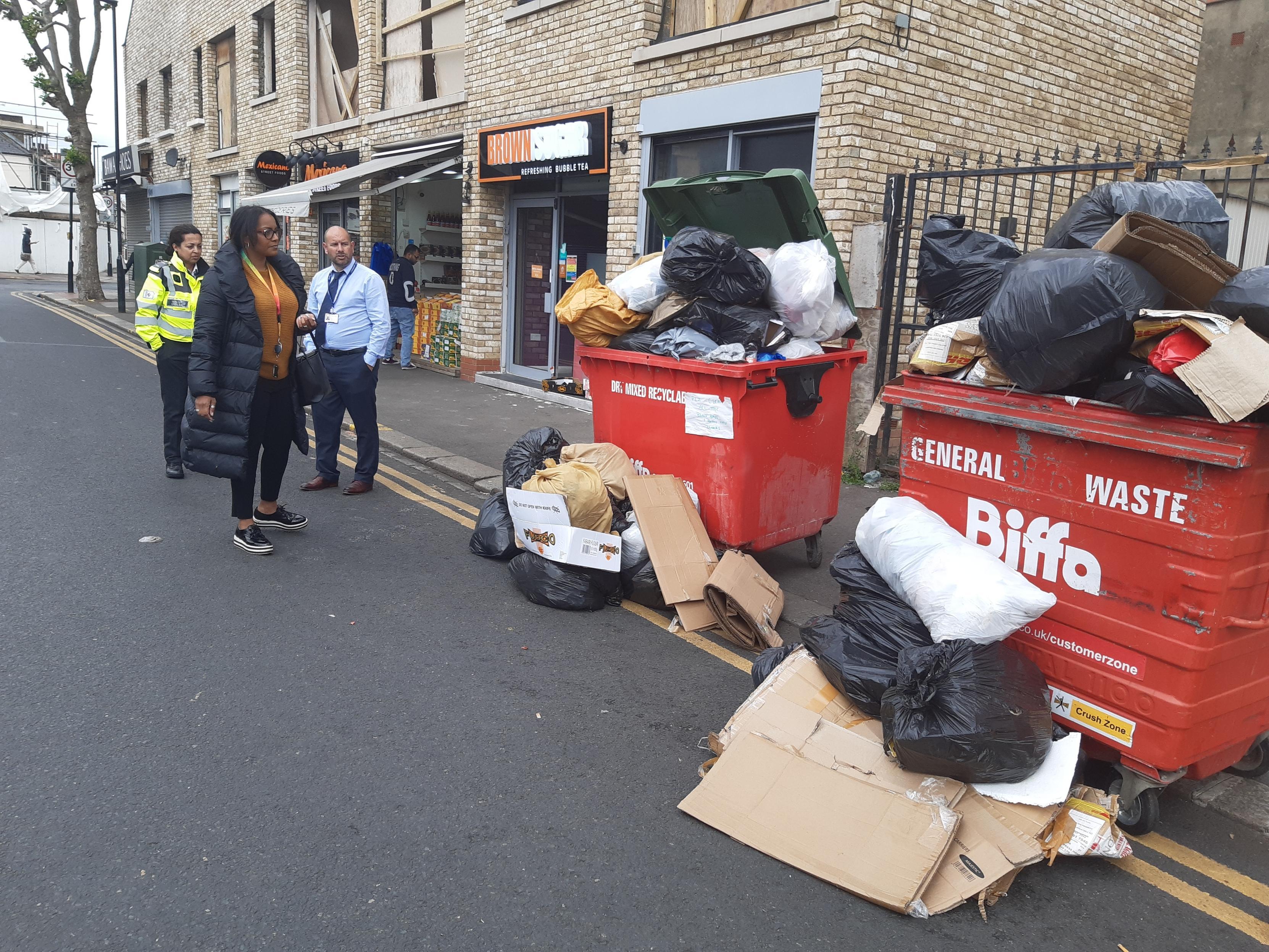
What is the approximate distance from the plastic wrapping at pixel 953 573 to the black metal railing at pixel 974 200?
132 inches

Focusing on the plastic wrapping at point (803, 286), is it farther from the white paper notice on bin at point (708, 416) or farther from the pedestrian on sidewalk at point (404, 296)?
the pedestrian on sidewalk at point (404, 296)

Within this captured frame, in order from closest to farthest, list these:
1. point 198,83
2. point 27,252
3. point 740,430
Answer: point 740,430 → point 198,83 → point 27,252

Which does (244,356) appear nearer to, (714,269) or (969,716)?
(714,269)

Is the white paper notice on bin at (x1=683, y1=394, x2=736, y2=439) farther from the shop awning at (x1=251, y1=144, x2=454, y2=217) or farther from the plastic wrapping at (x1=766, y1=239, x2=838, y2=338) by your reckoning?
the shop awning at (x1=251, y1=144, x2=454, y2=217)

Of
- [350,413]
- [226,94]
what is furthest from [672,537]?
[226,94]

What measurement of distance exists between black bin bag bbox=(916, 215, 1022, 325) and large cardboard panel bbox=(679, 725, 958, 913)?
191 cm

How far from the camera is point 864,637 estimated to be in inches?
134

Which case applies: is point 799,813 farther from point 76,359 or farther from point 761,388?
point 76,359

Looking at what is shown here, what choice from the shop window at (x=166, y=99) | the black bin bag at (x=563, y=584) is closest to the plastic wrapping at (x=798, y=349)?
the black bin bag at (x=563, y=584)

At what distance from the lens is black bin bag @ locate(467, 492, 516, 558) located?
5.52 meters

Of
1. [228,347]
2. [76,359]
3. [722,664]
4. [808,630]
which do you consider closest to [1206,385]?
[808,630]

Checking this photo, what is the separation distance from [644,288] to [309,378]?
6.72ft

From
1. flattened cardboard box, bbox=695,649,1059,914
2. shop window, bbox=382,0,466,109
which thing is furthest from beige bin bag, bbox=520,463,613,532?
shop window, bbox=382,0,466,109

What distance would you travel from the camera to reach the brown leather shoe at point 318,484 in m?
7.04
